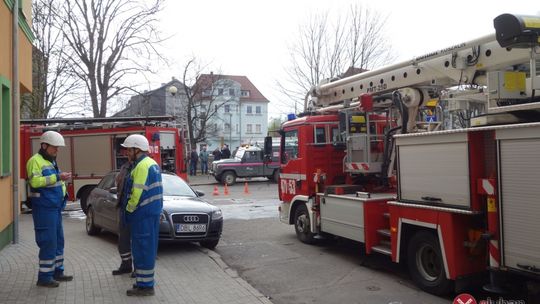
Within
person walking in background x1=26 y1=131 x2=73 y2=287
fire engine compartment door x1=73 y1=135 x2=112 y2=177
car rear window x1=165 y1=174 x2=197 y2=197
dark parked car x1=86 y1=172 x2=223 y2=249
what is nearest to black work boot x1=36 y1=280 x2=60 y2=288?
person walking in background x1=26 y1=131 x2=73 y2=287

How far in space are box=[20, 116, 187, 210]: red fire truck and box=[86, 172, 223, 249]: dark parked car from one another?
489cm

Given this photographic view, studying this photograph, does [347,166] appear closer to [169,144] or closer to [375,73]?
[375,73]

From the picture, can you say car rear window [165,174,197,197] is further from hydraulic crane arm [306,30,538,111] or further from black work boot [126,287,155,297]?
black work boot [126,287,155,297]

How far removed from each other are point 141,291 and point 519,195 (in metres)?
4.32

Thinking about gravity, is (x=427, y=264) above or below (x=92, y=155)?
below

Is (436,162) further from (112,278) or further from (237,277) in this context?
(112,278)

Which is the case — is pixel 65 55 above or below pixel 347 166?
above

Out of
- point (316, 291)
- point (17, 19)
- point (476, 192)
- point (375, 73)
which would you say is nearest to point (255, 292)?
point (316, 291)

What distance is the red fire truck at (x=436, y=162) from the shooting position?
17.2 feet

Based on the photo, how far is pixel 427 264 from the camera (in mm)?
6762

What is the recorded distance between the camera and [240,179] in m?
29.1

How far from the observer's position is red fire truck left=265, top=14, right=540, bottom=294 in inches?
207

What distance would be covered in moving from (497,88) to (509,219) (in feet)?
5.32

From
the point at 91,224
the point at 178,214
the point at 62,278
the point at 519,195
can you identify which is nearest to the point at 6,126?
the point at 91,224
